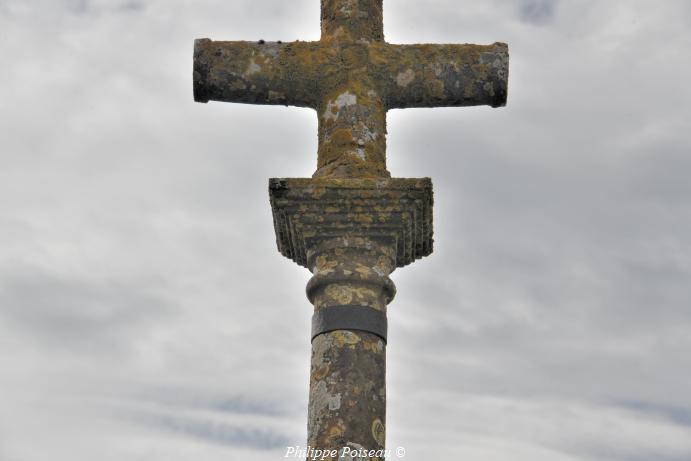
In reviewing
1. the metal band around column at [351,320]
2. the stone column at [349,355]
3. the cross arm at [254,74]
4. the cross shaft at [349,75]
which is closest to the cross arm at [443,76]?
the cross shaft at [349,75]

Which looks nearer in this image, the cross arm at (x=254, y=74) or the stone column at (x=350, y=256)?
the stone column at (x=350, y=256)

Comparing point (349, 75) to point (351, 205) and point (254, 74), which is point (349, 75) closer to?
point (254, 74)

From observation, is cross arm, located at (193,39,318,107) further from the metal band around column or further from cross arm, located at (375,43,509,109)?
the metal band around column

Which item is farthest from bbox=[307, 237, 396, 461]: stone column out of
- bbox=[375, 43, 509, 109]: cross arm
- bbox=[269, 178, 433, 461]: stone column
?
bbox=[375, 43, 509, 109]: cross arm

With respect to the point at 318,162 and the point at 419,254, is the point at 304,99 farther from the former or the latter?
the point at 419,254

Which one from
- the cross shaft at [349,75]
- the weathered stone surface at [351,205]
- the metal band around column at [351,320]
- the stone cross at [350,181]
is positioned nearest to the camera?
the stone cross at [350,181]

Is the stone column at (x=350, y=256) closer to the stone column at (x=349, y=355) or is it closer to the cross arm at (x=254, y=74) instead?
the stone column at (x=349, y=355)

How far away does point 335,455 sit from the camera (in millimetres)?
4707

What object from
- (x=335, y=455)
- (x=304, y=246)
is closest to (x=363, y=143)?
(x=304, y=246)

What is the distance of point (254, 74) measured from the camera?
591 cm

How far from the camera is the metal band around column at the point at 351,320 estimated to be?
16.5 feet

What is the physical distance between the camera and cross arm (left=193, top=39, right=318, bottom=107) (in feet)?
19.3

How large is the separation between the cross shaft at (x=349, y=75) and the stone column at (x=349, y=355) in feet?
2.76

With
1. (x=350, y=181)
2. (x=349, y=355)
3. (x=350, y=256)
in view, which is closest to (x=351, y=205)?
(x=350, y=181)
